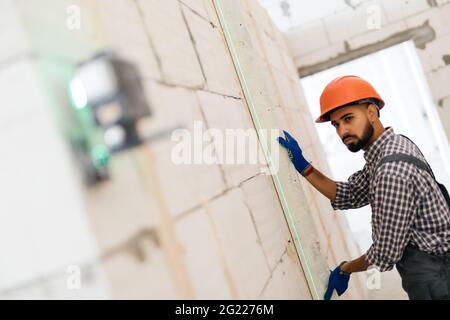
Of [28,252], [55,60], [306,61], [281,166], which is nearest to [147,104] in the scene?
[55,60]

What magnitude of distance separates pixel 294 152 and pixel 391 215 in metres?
0.67

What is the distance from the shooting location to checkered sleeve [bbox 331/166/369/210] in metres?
2.23

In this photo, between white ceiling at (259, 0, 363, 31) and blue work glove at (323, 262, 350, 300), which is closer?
blue work glove at (323, 262, 350, 300)

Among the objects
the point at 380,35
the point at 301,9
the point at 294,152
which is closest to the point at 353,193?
the point at 294,152

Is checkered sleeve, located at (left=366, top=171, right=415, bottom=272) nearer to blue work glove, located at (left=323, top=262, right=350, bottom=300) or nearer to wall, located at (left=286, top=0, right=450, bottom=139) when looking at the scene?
blue work glove, located at (left=323, top=262, right=350, bottom=300)

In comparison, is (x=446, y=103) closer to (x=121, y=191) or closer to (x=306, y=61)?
(x=306, y=61)

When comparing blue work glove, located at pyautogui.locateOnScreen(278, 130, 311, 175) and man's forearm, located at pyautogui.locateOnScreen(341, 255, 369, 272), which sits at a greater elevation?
blue work glove, located at pyautogui.locateOnScreen(278, 130, 311, 175)

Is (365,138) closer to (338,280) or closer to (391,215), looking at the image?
(391,215)

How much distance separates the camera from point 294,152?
217 cm

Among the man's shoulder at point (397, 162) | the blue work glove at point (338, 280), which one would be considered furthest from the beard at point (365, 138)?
the blue work glove at point (338, 280)

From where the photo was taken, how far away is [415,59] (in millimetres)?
3945

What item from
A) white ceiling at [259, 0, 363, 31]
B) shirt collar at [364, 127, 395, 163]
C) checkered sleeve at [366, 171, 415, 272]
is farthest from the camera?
white ceiling at [259, 0, 363, 31]

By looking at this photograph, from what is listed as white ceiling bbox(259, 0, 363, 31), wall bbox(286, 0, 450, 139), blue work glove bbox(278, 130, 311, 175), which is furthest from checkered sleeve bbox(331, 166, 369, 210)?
white ceiling bbox(259, 0, 363, 31)

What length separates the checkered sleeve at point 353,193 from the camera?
2232mm
